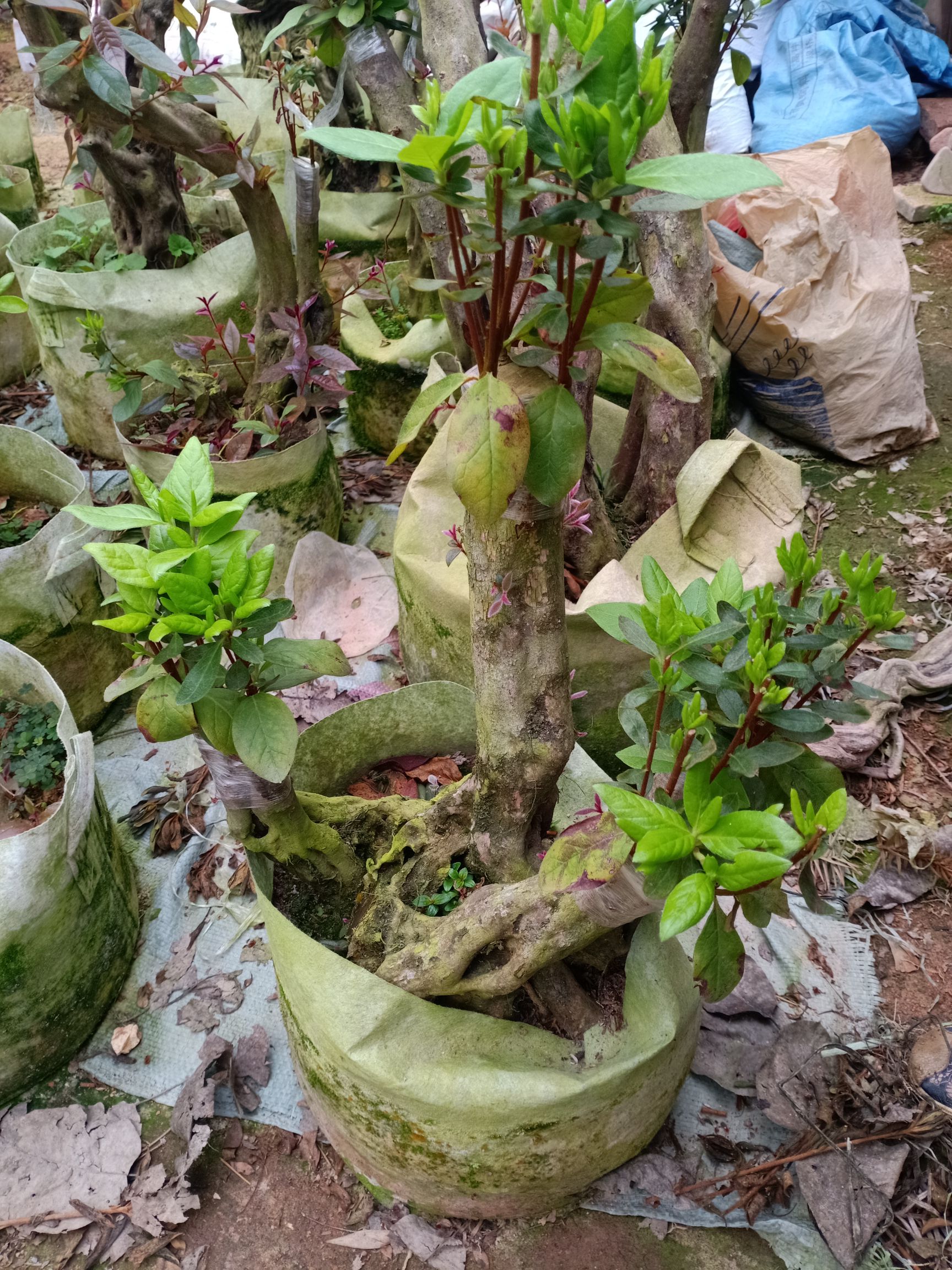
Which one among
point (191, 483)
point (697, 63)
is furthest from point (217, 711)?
point (697, 63)

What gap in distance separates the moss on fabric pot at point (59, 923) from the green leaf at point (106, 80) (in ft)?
3.44

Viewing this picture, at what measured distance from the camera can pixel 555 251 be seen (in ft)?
2.60

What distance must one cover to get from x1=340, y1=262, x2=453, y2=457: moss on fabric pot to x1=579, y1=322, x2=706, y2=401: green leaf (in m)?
1.78

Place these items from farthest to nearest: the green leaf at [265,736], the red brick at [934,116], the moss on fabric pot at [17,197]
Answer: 1. the red brick at [934,116]
2. the moss on fabric pot at [17,197]
3. the green leaf at [265,736]

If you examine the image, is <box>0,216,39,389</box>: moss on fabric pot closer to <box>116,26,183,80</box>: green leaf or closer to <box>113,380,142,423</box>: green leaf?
Answer: <box>113,380,142,423</box>: green leaf

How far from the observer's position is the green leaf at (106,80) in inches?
64.1

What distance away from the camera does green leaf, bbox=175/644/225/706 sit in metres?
0.97

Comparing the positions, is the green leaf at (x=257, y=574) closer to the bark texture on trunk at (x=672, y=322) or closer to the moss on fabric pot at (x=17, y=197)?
the bark texture on trunk at (x=672, y=322)

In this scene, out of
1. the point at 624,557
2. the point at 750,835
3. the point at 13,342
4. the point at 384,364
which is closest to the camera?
the point at 750,835

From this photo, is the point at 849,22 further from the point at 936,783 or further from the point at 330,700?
the point at 330,700

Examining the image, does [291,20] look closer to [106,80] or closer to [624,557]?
[106,80]

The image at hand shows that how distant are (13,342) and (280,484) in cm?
161

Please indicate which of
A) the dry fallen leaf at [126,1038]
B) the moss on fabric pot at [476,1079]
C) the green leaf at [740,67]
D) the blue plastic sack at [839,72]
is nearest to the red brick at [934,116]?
the blue plastic sack at [839,72]

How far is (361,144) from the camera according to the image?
2.27 feet
